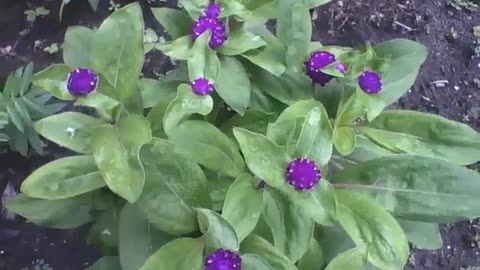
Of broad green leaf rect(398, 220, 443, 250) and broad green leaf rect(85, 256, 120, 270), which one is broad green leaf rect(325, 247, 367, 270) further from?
broad green leaf rect(85, 256, 120, 270)

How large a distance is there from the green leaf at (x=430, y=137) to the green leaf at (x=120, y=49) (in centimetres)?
36

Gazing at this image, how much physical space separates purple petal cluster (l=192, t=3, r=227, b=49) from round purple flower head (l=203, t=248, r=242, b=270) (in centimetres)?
35

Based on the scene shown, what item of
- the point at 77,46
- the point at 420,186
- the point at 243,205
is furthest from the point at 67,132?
the point at 420,186

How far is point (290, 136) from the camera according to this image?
1.22 meters

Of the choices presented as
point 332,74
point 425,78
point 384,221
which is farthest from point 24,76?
point 425,78

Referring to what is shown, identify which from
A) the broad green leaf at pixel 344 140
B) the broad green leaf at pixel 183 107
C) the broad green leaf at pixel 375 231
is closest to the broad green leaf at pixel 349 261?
the broad green leaf at pixel 375 231

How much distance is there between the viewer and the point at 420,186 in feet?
4.17

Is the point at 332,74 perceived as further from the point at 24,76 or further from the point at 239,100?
the point at 24,76

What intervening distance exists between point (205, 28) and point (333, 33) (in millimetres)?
833

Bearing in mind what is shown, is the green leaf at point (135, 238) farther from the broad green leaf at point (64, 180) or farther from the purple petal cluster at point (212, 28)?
the purple petal cluster at point (212, 28)

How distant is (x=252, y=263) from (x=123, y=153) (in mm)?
236

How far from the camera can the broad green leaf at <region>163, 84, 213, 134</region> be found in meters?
1.20

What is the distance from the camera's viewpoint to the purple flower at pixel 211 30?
130 cm

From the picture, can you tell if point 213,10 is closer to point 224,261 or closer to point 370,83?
Answer: point 370,83
